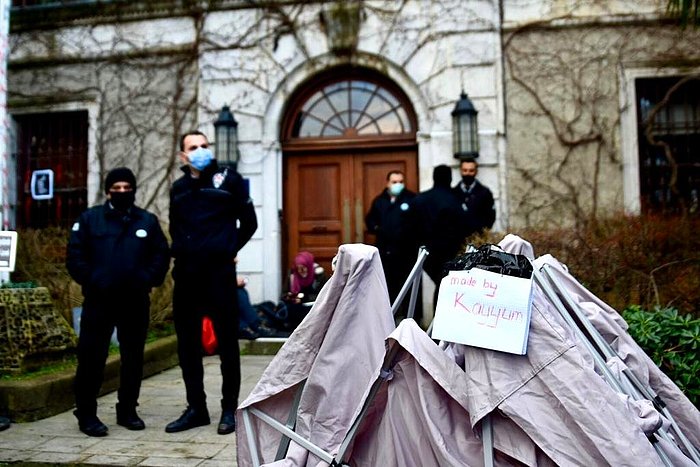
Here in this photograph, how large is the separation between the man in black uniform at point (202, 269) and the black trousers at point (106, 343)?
14.1 inches

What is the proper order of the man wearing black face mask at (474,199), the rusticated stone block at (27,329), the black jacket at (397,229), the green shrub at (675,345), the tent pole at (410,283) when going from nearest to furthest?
the tent pole at (410,283), the green shrub at (675,345), the rusticated stone block at (27,329), the black jacket at (397,229), the man wearing black face mask at (474,199)

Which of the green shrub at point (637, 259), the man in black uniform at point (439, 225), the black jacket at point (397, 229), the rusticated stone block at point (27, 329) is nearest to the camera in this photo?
the rusticated stone block at point (27, 329)

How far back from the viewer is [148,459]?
4.17 m

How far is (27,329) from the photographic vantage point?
573cm

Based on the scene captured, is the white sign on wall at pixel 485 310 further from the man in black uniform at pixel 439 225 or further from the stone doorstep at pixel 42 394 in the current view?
the man in black uniform at pixel 439 225

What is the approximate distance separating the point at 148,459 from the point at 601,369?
2704 mm

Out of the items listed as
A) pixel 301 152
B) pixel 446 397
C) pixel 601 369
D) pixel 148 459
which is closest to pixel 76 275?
pixel 148 459

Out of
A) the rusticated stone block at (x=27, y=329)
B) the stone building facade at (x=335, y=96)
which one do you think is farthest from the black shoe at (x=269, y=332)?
the rusticated stone block at (x=27, y=329)

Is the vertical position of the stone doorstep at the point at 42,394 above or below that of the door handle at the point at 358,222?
below

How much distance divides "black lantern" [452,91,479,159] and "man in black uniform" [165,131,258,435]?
541cm

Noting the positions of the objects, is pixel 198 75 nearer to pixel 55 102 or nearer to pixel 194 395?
pixel 55 102

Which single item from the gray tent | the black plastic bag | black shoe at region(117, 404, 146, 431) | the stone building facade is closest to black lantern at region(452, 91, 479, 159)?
the stone building facade

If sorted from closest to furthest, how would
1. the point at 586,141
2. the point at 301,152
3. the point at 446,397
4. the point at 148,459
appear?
the point at 446,397 → the point at 148,459 → the point at 586,141 → the point at 301,152

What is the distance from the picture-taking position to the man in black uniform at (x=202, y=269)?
16.2 feet
